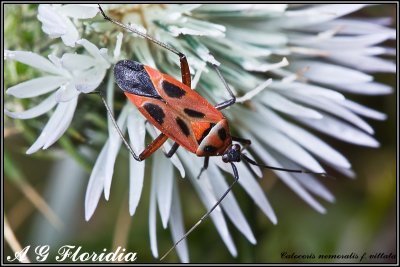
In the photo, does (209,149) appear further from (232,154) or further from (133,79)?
(133,79)

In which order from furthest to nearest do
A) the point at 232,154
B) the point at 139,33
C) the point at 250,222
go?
1. the point at 250,222
2. the point at 232,154
3. the point at 139,33

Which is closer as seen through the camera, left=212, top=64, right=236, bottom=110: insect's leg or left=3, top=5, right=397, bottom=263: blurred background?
left=212, top=64, right=236, bottom=110: insect's leg

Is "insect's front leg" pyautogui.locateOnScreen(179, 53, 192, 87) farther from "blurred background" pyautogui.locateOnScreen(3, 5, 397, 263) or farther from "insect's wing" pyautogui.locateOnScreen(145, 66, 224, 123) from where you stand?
"blurred background" pyautogui.locateOnScreen(3, 5, 397, 263)

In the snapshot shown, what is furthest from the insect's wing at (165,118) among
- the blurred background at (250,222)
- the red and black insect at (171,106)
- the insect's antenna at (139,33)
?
the blurred background at (250,222)

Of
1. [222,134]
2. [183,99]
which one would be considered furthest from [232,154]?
[183,99]

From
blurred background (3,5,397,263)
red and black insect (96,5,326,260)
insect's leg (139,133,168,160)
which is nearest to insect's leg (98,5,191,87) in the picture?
red and black insect (96,5,326,260)
